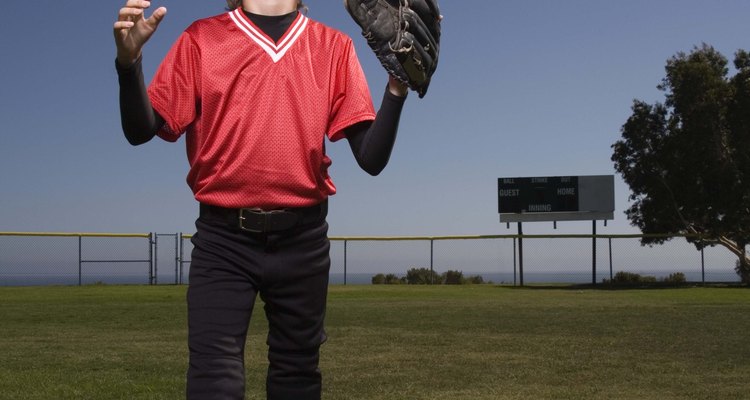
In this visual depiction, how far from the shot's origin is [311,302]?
2.92m

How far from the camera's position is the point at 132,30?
2.69m

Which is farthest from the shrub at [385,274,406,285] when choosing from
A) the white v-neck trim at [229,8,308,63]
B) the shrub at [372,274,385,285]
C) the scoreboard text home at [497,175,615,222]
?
the white v-neck trim at [229,8,308,63]

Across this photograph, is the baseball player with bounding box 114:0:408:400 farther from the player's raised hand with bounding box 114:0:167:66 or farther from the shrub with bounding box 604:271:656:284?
the shrub with bounding box 604:271:656:284

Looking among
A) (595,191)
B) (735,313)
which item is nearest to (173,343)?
(735,313)

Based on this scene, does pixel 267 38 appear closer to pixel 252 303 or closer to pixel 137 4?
pixel 137 4

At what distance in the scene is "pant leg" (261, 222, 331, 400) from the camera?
9.36ft

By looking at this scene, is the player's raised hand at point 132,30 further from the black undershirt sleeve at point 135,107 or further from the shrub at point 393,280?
the shrub at point 393,280

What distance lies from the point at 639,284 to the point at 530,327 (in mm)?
22718

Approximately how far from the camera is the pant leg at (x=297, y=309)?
2.85 metres

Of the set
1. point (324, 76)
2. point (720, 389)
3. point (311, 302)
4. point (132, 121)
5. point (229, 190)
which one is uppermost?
point (324, 76)

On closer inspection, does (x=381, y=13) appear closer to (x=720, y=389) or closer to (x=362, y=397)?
(x=362, y=397)

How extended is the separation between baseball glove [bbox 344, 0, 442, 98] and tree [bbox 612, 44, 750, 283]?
30.9 meters

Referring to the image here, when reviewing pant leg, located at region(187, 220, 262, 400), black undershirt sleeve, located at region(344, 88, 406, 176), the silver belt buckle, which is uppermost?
black undershirt sleeve, located at region(344, 88, 406, 176)

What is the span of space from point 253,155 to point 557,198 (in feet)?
108
